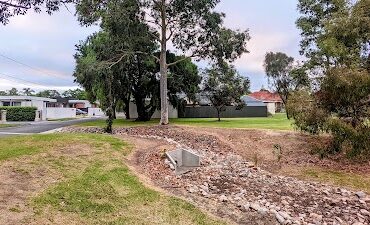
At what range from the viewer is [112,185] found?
Answer: 9.81 m

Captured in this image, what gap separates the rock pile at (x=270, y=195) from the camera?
957 cm

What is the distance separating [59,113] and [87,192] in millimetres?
41918

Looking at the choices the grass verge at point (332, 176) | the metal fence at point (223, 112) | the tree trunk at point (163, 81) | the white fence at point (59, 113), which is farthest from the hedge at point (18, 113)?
the grass verge at point (332, 176)

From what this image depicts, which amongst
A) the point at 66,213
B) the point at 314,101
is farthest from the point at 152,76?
the point at 66,213

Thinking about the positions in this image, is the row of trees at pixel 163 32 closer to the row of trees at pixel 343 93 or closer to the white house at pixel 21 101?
the row of trees at pixel 343 93

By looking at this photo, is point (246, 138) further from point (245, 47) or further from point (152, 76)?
point (152, 76)

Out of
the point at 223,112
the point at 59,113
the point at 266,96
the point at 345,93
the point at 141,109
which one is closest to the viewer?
the point at 345,93

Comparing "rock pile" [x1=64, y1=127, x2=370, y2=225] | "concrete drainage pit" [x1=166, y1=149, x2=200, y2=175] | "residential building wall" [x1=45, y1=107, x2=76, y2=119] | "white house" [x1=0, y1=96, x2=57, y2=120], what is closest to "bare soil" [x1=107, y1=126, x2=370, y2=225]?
"rock pile" [x1=64, y1=127, x2=370, y2=225]

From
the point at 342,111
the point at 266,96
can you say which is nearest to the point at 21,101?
the point at 342,111

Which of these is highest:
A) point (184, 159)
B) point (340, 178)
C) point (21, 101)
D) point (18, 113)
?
point (21, 101)

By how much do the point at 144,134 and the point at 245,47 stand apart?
28.7 feet

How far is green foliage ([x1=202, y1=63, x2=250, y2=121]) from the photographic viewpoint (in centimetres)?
3606

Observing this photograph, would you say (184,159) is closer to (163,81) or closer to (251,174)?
(251,174)

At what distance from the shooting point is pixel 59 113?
160 ft
